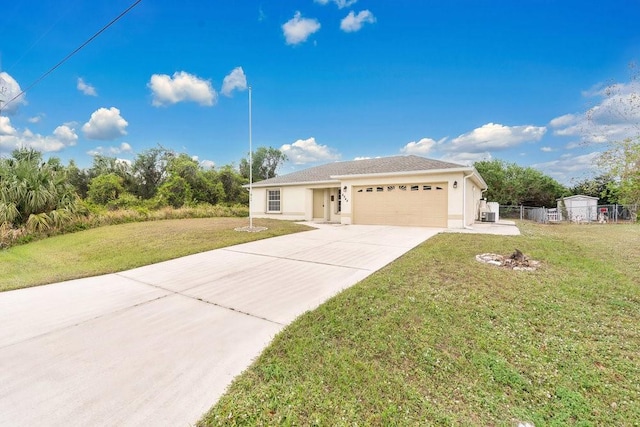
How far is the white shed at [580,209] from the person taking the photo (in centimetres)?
2039

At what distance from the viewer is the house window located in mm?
19219

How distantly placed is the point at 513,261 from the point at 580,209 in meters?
21.9

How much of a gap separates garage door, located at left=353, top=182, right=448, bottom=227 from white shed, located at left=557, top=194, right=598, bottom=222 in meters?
14.3

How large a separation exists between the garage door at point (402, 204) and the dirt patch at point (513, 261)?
695cm

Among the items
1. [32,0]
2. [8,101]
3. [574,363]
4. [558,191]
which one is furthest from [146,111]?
[558,191]

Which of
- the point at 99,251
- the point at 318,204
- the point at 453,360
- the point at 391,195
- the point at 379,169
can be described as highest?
the point at 379,169

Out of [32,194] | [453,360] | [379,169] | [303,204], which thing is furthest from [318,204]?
[453,360]

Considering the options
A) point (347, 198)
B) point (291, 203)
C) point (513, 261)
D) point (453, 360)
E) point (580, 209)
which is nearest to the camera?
point (453, 360)

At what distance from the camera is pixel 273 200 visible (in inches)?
765

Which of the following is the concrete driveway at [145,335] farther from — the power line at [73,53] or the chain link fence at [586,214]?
the chain link fence at [586,214]

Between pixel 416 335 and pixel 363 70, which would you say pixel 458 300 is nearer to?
pixel 416 335

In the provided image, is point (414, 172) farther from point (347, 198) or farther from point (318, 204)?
point (318, 204)

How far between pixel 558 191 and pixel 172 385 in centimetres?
3567

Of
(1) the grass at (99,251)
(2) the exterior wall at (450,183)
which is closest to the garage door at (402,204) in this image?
(2) the exterior wall at (450,183)
